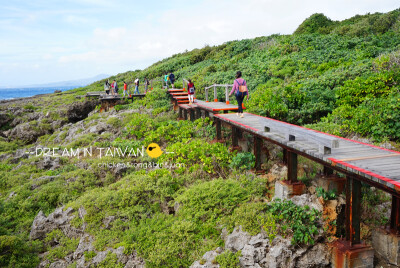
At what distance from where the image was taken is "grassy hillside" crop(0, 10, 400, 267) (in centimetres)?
739

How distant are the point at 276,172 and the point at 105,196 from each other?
5.54m

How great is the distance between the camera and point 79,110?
2656cm

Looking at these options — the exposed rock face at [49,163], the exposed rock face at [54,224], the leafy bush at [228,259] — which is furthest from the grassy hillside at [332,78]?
the exposed rock face at [49,163]

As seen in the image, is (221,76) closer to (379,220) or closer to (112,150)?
(112,150)

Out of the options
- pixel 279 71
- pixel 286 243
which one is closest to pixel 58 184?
pixel 286 243

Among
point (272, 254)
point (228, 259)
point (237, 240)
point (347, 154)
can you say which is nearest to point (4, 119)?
point (237, 240)

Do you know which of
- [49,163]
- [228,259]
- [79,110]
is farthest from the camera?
[79,110]

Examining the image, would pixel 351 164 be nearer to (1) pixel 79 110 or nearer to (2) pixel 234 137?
(2) pixel 234 137

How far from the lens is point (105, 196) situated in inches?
381

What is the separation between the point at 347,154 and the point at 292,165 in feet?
5.10

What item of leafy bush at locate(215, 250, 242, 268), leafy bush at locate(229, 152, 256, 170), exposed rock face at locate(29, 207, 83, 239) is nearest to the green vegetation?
leafy bush at locate(215, 250, 242, 268)

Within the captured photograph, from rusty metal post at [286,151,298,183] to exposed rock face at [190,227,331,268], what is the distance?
1513mm

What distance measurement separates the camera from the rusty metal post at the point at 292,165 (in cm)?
704

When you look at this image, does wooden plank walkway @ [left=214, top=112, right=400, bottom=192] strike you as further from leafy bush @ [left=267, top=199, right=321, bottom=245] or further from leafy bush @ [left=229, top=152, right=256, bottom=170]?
leafy bush @ [left=229, top=152, right=256, bottom=170]
